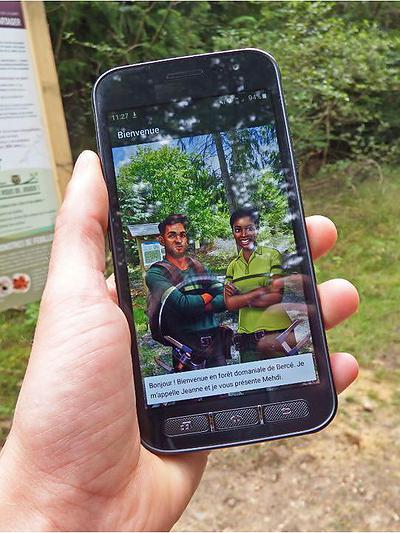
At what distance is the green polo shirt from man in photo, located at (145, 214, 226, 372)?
0.16ft

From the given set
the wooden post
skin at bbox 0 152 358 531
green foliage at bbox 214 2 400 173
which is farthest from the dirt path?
green foliage at bbox 214 2 400 173

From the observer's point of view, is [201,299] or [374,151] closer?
[201,299]

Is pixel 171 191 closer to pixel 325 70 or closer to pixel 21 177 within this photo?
pixel 21 177

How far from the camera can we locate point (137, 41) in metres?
4.21

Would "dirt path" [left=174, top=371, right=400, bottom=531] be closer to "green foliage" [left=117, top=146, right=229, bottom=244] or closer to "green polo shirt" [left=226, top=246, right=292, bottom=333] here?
"green polo shirt" [left=226, top=246, right=292, bottom=333]

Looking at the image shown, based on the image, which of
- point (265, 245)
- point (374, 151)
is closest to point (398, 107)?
point (374, 151)

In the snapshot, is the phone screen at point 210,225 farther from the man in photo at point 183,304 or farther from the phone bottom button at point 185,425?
the phone bottom button at point 185,425

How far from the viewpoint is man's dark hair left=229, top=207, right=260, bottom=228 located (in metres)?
1.40

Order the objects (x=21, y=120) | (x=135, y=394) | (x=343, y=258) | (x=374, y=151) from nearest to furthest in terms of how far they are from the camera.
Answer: (x=135, y=394)
(x=21, y=120)
(x=343, y=258)
(x=374, y=151)

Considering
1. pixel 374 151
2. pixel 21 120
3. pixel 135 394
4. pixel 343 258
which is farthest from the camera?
pixel 374 151

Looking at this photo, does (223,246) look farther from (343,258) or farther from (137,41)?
(137,41)

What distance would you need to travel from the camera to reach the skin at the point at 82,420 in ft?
3.74

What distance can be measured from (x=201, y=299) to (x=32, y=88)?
1.52 m

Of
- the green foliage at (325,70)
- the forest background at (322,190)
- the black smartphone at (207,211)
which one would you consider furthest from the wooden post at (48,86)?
the green foliage at (325,70)
